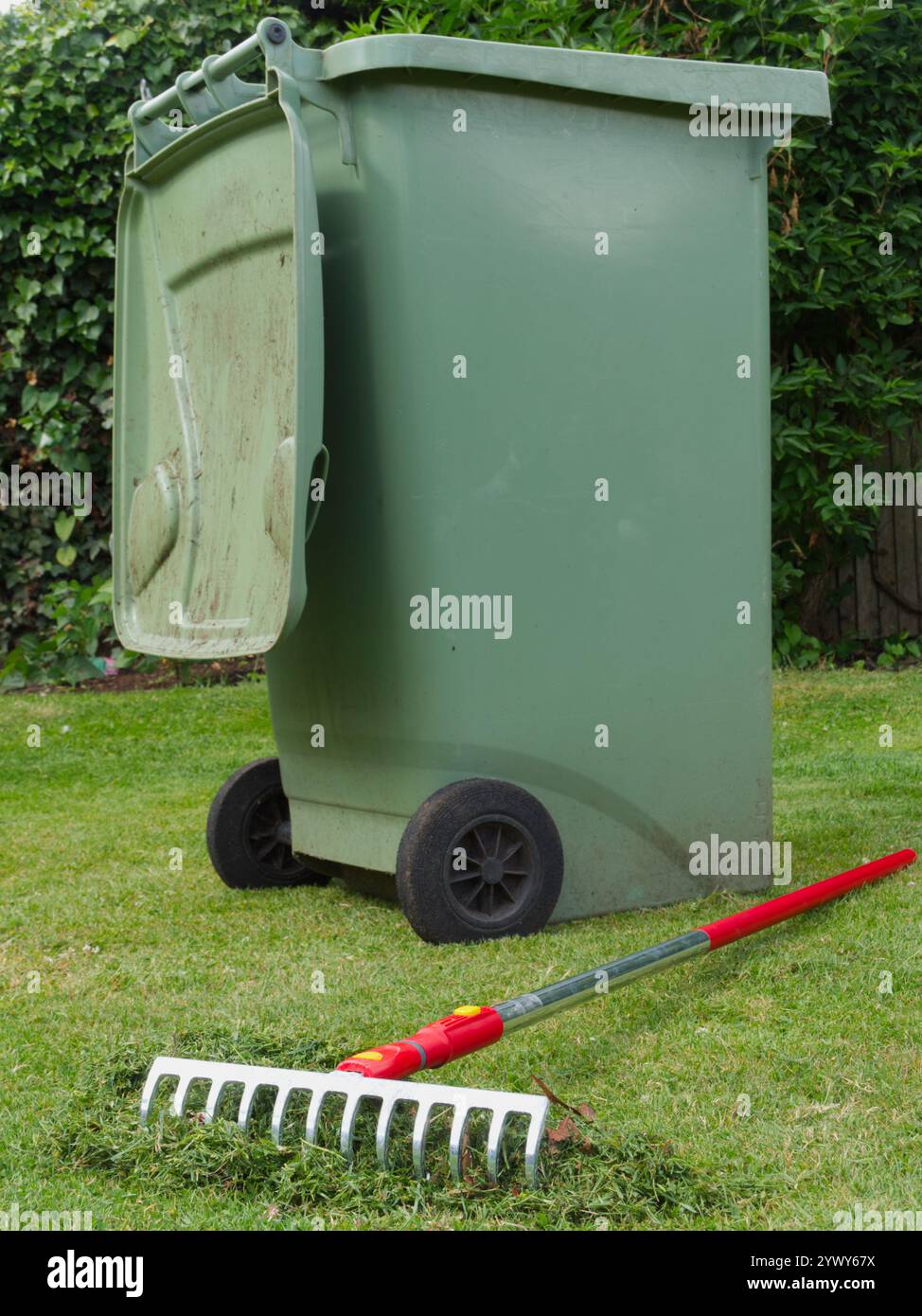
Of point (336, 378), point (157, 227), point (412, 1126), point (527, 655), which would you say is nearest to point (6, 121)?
point (157, 227)

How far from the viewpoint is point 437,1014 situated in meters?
2.91

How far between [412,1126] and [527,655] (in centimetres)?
153

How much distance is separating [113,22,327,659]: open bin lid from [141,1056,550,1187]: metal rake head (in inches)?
51.7

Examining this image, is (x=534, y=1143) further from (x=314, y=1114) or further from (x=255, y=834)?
(x=255, y=834)

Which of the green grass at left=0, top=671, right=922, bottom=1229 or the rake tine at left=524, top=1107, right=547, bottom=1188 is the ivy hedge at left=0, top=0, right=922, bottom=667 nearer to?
the green grass at left=0, top=671, right=922, bottom=1229

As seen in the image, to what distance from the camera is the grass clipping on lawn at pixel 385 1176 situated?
1.98 meters

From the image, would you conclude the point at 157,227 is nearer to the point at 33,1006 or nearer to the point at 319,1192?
the point at 33,1006

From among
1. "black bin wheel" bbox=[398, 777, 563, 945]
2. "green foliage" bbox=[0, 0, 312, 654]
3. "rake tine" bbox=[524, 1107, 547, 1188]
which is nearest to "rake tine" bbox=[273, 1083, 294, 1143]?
"rake tine" bbox=[524, 1107, 547, 1188]

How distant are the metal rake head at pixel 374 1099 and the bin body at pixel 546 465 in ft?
4.55

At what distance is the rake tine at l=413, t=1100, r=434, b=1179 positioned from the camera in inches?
78.9

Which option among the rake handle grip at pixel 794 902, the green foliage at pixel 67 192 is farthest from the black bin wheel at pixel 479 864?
the green foliage at pixel 67 192

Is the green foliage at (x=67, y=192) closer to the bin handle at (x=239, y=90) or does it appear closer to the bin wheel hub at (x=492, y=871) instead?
the bin handle at (x=239, y=90)

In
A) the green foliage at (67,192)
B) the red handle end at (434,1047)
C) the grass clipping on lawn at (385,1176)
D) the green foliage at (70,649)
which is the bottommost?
the grass clipping on lawn at (385,1176)

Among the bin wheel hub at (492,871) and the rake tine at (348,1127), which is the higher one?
the bin wheel hub at (492,871)
